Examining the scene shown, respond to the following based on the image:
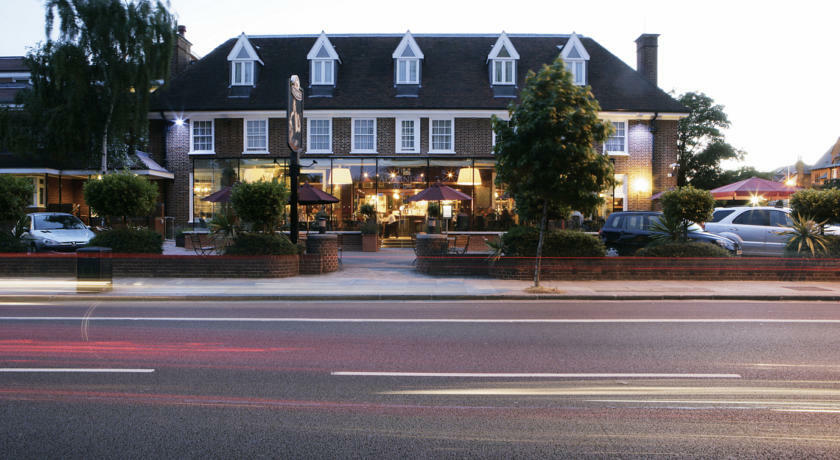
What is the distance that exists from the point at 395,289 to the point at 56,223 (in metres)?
13.7

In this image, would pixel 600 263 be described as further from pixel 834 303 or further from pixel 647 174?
pixel 647 174

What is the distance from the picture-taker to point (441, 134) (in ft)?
91.6

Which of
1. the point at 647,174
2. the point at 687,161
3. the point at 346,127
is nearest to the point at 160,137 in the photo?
the point at 346,127

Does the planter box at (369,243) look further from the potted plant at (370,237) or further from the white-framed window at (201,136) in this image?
the white-framed window at (201,136)

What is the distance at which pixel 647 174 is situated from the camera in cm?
2811

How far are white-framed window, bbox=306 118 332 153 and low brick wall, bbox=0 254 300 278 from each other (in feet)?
45.0

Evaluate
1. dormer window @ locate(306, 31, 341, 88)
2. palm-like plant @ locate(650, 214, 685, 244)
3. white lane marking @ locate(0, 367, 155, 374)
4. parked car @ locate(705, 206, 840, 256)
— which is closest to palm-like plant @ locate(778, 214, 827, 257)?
parked car @ locate(705, 206, 840, 256)

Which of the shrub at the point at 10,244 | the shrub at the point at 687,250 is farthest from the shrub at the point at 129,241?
the shrub at the point at 687,250

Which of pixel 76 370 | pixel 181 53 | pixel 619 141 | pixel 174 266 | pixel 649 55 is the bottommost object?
pixel 76 370

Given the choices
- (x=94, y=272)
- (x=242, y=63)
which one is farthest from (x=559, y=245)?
(x=242, y=63)

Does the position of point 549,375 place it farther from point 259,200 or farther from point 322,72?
point 322,72

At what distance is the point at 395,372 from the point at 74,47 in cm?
2727

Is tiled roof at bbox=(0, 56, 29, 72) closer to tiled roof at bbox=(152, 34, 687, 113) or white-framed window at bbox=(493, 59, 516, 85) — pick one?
tiled roof at bbox=(152, 34, 687, 113)

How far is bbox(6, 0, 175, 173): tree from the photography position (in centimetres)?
2589
